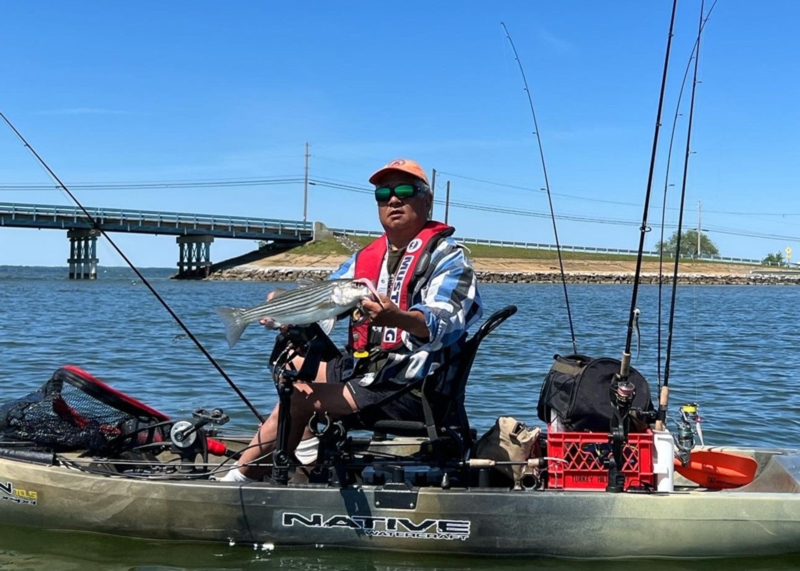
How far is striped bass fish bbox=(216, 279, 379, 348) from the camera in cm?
397

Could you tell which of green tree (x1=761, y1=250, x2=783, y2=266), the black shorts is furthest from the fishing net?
green tree (x1=761, y1=250, x2=783, y2=266)

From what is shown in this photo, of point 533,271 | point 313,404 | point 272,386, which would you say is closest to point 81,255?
point 533,271

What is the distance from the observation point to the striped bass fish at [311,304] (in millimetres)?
3969

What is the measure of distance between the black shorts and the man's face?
0.81 metres

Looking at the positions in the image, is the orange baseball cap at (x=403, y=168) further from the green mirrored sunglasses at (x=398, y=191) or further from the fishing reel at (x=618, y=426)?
the fishing reel at (x=618, y=426)

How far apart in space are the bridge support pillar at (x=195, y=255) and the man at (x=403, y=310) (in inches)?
2416

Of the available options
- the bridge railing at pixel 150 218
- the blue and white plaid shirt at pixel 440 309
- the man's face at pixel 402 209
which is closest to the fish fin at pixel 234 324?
the blue and white plaid shirt at pixel 440 309

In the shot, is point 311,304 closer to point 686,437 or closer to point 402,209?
point 402,209

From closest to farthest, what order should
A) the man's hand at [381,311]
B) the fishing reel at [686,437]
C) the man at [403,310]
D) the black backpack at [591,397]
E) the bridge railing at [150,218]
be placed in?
the man's hand at [381,311] → the man at [403,310] → the black backpack at [591,397] → the fishing reel at [686,437] → the bridge railing at [150,218]

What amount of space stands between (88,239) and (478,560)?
6104 cm

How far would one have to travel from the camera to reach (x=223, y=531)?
476 cm

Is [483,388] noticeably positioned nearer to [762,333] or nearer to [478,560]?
[478,560]

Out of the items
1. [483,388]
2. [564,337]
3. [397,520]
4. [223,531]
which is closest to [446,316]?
[397,520]

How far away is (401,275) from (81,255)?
6174 centimetres
